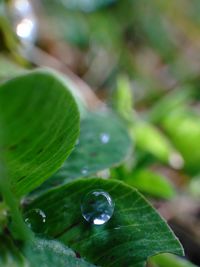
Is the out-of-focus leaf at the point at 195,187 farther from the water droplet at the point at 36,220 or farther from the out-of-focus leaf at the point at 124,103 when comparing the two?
the water droplet at the point at 36,220

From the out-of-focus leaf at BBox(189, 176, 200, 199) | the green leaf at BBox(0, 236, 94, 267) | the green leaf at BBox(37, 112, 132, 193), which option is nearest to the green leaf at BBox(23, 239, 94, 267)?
the green leaf at BBox(0, 236, 94, 267)

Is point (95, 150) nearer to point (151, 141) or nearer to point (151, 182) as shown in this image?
point (151, 182)

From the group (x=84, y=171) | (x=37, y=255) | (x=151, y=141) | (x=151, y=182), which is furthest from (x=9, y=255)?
(x=151, y=141)

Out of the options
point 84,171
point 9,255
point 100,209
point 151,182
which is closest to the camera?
point 9,255

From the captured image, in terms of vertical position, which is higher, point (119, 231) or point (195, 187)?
point (119, 231)

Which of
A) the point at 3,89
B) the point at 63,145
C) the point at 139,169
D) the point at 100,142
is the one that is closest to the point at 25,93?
the point at 3,89

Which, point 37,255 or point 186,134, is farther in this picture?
point 186,134

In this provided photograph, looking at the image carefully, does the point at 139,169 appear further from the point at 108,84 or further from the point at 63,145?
the point at 108,84
